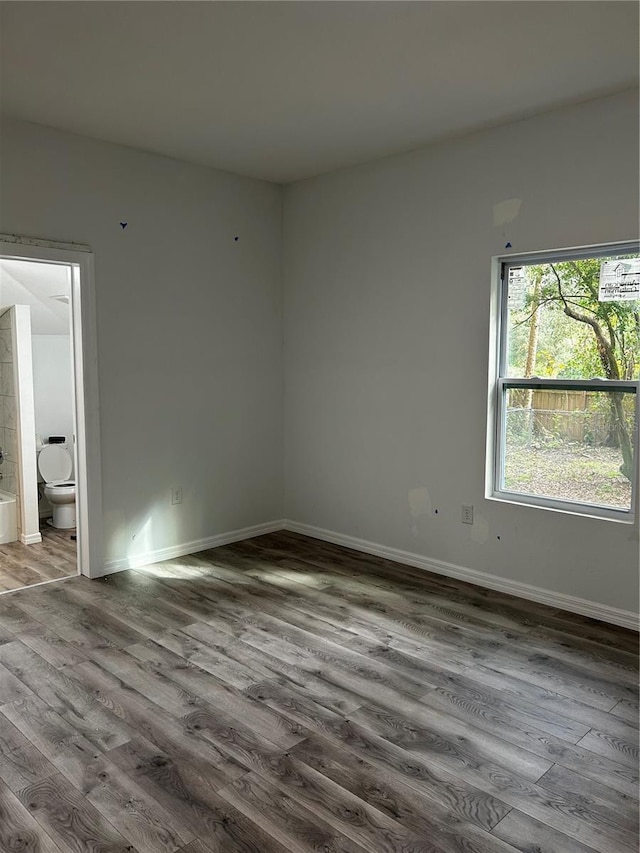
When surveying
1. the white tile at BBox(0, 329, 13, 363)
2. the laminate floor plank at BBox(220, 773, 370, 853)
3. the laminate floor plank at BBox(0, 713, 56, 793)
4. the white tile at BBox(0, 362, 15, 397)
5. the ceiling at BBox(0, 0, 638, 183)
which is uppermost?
the ceiling at BBox(0, 0, 638, 183)

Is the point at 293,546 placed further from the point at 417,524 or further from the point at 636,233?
the point at 636,233

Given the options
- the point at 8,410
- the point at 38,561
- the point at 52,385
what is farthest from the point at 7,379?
the point at 38,561

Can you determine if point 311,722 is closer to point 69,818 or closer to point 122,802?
point 122,802

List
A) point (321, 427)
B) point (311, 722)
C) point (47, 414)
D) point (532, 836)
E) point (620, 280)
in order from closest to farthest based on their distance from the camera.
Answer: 1. point (532, 836)
2. point (311, 722)
3. point (620, 280)
4. point (321, 427)
5. point (47, 414)

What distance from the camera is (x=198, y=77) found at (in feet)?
10.1

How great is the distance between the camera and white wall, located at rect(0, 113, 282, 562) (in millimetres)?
3963

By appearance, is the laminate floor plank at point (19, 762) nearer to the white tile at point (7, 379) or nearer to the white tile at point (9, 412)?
the white tile at point (9, 412)

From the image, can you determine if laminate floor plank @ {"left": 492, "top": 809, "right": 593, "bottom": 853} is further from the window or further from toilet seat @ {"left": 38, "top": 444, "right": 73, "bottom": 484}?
toilet seat @ {"left": 38, "top": 444, "right": 73, "bottom": 484}

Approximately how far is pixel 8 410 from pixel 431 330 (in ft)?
11.0

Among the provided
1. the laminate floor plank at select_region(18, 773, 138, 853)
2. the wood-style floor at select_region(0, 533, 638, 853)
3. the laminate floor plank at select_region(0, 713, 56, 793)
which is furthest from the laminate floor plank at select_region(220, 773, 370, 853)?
the laminate floor plank at select_region(0, 713, 56, 793)

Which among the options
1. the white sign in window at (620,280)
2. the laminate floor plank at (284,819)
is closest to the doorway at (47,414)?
the laminate floor plank at (284,819)

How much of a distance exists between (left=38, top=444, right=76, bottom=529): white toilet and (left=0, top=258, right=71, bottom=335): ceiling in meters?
1.06

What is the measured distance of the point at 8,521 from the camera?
16.7 feet

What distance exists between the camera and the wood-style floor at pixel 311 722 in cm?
208
